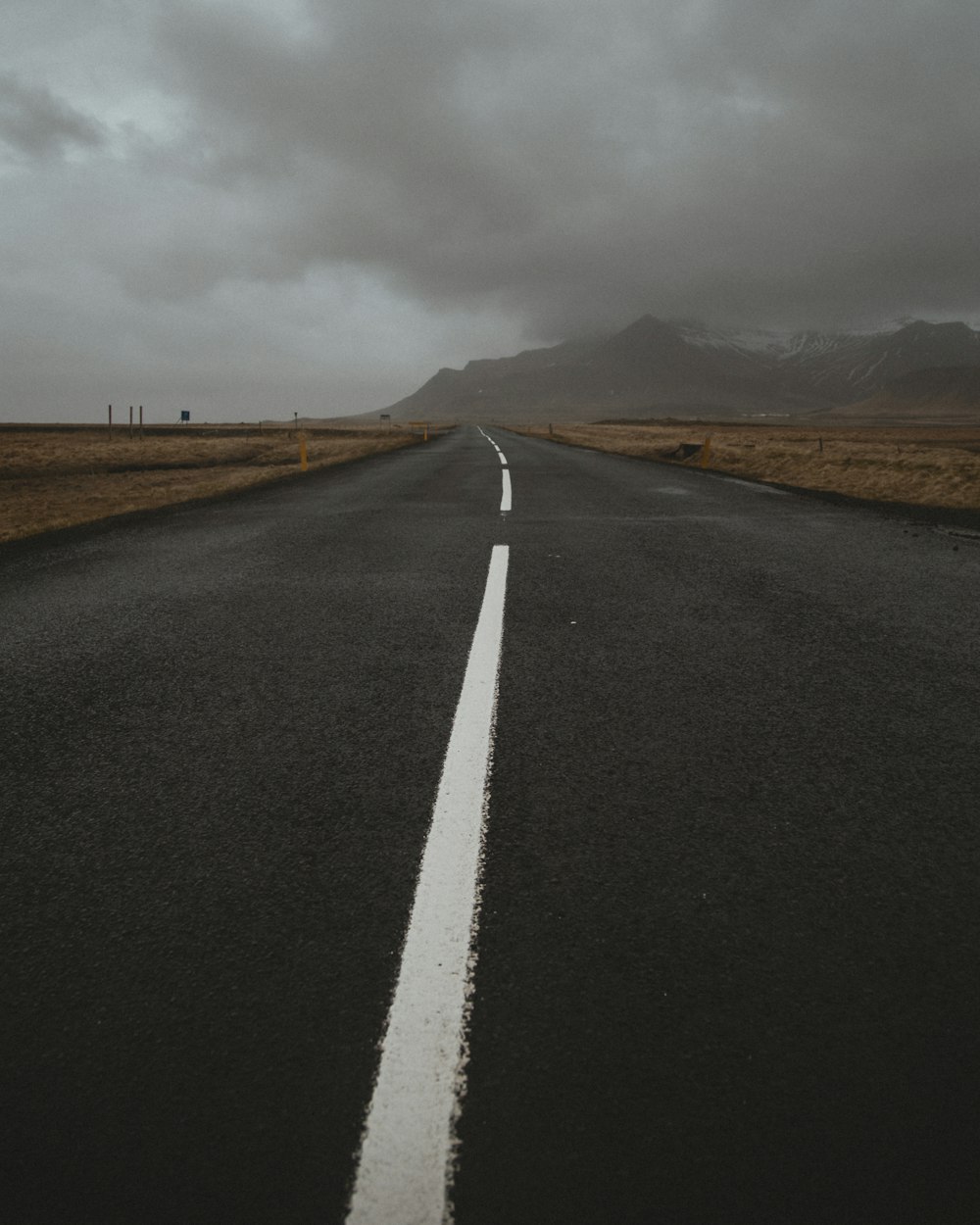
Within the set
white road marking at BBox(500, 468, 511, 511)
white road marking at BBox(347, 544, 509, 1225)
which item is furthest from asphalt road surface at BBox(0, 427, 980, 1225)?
white road marking at BBox(500, 468, 511, 511)

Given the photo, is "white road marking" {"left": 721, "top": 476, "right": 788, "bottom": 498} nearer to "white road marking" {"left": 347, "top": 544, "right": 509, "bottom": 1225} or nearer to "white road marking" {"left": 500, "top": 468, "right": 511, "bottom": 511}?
"white road marking" {"left": 500, "top": 468, "right": 511, "bottom": 511}

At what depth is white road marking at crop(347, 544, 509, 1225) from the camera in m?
1.19

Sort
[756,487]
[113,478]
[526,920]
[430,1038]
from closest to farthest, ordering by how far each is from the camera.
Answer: [430,1038]
[526,920]
[756,487]
[113,478]

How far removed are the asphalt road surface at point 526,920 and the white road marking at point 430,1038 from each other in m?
0.03

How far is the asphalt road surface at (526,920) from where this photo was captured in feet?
4.03

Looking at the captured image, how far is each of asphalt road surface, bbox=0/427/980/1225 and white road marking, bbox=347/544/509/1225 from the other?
0.03m

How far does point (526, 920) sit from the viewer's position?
1796 millimetres

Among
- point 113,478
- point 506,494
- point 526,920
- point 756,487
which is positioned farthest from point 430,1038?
point 113,478

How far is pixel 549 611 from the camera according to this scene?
15.5 ft

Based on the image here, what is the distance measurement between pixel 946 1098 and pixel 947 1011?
0.24 metres

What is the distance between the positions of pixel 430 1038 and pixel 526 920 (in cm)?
41

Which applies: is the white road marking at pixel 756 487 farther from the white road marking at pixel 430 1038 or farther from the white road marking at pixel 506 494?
the white road marking at pixel 430 1038

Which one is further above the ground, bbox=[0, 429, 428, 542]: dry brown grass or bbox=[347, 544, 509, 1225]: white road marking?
bbox=[0, 429, 428, 542]: dry brown grass

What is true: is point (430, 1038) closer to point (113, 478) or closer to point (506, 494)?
point (506, 494)
